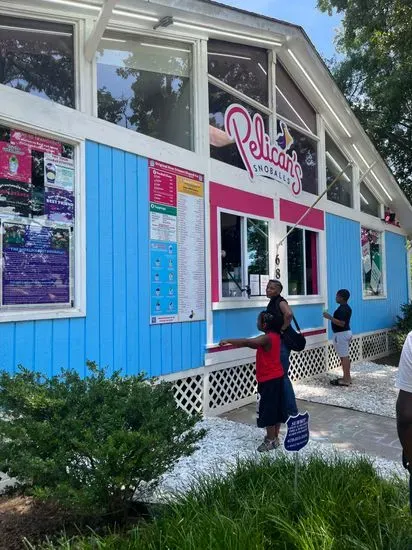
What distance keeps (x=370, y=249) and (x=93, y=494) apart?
34.9 feet

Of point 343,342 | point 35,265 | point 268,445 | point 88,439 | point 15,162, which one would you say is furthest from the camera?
point 343,342

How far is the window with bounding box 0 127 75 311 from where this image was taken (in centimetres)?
443

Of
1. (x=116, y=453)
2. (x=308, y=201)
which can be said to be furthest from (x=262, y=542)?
(x=308, y=201)

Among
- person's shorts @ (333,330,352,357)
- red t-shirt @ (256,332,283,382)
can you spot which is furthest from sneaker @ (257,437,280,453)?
person's shorts @ (333,330,352,357)

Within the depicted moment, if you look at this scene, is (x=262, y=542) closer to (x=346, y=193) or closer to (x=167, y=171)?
(x=167, y=171)

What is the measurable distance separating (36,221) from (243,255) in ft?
11.5

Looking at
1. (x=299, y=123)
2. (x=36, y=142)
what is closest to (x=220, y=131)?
(x=299, y=123)

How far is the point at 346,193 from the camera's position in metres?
11.2

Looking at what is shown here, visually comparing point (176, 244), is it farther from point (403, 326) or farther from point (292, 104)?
point (403, 326)

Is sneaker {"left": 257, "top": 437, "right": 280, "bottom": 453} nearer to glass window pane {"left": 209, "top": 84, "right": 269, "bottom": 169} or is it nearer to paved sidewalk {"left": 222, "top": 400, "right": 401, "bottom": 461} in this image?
paved sidewalk {"left": 222, "top": 400, "right": 401, "bottom": 461}

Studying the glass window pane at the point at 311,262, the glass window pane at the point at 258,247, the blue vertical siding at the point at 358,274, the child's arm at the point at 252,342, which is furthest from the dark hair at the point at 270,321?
the blue vertical siding at the point at 358,274

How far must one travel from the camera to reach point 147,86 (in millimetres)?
6172

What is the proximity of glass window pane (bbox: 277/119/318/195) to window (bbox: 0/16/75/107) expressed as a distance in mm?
4772

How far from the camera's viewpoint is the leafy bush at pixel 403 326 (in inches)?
479
